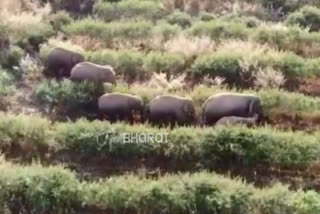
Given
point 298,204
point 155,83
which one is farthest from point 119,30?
point 298,204

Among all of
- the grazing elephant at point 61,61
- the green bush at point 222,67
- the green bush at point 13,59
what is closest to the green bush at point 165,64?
the green bush at point 222,67

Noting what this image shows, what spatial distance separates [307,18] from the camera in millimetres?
15656

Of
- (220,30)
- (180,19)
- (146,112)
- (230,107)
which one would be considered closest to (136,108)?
(146,112)

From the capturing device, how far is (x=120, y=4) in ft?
53.2

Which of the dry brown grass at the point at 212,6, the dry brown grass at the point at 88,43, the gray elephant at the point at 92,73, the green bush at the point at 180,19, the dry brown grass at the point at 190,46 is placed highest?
the dry brown grass at the point at 212,6

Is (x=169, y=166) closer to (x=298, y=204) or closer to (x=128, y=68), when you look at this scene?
(x=298, y=204)

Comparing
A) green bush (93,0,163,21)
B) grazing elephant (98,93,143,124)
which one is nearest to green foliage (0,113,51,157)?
grazing elephant (98,93,143,124)

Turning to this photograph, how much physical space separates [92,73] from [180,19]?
4397 millimetres

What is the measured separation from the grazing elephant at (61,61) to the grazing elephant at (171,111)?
218 centimetres

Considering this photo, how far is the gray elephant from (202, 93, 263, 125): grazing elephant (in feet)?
6.44

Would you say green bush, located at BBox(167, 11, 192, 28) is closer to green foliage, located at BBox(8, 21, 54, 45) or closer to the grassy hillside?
the grassy hillside

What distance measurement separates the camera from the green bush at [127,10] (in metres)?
16.0

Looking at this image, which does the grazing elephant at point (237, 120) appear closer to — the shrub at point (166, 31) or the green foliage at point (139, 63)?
the green foliage at point (139, 63)

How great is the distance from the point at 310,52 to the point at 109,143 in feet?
18.7
